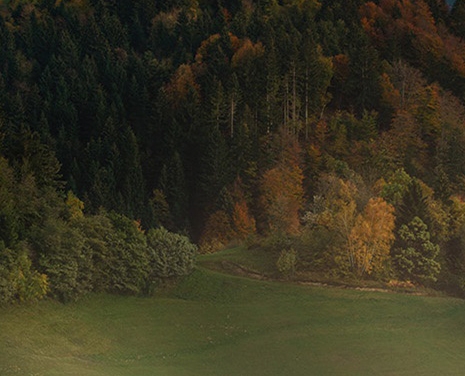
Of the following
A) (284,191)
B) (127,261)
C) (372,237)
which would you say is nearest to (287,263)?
(372,237)

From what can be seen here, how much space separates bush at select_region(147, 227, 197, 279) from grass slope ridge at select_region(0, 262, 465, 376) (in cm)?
189

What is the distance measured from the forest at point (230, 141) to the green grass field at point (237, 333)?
11.6 feet

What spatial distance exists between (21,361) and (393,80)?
97848 millimetres

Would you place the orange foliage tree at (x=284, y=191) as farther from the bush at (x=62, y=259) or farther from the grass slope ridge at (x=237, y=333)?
the bush at (x=62, y=259)

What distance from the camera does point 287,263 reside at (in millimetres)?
78750

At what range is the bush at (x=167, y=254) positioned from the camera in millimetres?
71438

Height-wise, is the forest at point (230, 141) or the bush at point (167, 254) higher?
the forest at point (230, 141)

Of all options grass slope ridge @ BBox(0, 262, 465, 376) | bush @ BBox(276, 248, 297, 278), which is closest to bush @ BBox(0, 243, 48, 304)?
grass slope ridge @ BBox(0, 262, 465, 376)

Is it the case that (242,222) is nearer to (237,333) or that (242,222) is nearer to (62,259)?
(62,259)

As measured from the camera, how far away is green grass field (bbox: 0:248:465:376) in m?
53.3

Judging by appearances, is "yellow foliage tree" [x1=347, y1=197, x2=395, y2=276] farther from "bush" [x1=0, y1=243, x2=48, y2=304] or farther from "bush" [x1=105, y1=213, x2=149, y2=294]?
"bush" [x1=0, y1=243, x2=48, y2=304]

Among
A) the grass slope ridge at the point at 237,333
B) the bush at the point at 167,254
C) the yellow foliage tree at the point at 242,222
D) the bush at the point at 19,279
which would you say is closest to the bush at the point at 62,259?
the grass slope ridge at the point at 237,333

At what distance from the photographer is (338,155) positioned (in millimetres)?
117625

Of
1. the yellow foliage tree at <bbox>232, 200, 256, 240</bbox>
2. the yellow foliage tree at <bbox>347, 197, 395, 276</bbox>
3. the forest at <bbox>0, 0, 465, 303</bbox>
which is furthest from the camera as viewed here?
the yellow foliage tree at <bbox>232, 200, 256, 240</bbox>
